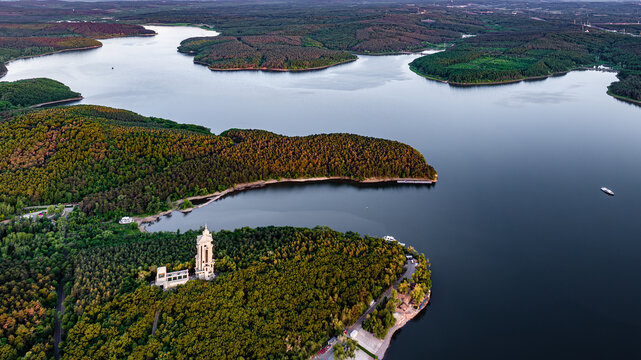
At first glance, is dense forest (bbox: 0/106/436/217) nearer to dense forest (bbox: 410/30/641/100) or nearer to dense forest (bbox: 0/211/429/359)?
dense forest (bbox: 0/211/429/359)

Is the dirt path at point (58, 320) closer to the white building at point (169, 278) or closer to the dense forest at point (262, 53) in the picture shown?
the white building at point (169, 278)

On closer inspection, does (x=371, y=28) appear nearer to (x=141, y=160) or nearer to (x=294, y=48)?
(x=294, y=48)

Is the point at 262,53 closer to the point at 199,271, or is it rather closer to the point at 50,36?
the point at 50,36

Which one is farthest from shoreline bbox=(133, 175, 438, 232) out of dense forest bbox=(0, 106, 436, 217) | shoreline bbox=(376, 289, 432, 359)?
shoreline bbox=(376, 289, 432, 359)

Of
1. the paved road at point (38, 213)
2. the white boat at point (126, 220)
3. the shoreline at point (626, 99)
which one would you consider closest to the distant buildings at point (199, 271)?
the white boat at point (126, 220)

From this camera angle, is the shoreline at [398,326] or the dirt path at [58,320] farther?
the shoreline at [398,326]
